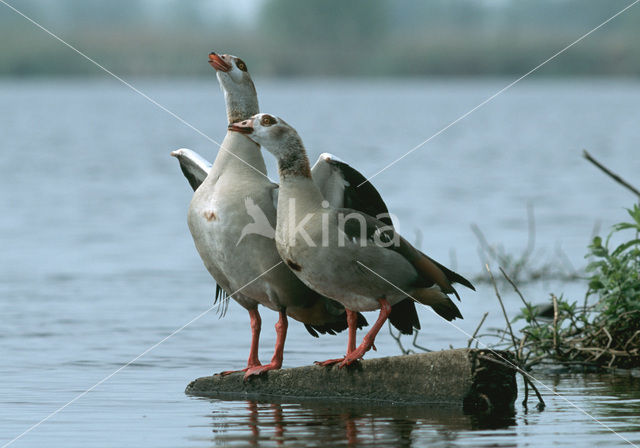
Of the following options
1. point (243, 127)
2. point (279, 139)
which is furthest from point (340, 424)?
point (243, 127)

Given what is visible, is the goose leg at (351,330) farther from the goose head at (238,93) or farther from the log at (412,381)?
the goose head at (238,93)

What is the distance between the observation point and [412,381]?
8398 mm

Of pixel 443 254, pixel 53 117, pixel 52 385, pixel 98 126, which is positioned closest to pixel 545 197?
pixel 443 254

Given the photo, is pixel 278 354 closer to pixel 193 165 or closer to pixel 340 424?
pixel 340 424

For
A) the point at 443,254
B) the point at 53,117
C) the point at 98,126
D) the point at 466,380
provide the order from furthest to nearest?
the point at 53,117
the point at 98,126
the point at 443,254
the point at 466,380

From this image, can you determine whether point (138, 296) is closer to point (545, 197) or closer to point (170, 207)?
point (170, 207)

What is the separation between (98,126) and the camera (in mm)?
65562

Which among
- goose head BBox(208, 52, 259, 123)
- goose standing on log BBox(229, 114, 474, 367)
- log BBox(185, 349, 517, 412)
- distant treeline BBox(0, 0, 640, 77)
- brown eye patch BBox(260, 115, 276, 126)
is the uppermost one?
distant treeline BBox(0, 0, 640, 77)

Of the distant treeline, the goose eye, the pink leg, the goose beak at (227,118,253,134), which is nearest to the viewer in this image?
the goose beak at (227,118,253,134)

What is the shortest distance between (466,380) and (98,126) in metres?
59.0

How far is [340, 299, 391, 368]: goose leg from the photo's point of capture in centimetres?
825

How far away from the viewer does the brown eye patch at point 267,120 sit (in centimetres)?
804

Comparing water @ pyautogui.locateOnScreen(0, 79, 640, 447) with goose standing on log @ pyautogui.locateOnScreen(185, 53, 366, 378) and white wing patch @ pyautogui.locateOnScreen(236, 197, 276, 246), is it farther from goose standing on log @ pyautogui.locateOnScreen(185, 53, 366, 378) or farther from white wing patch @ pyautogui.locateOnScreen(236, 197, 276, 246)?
white wing patch @ pyautogui.locateOnScreen(236, 197, 276, 246)

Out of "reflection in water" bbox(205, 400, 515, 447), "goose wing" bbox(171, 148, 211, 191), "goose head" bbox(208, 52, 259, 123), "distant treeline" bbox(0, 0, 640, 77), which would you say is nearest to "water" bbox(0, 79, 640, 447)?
"reflection in water" bbox(205, 400, 515, 447)
